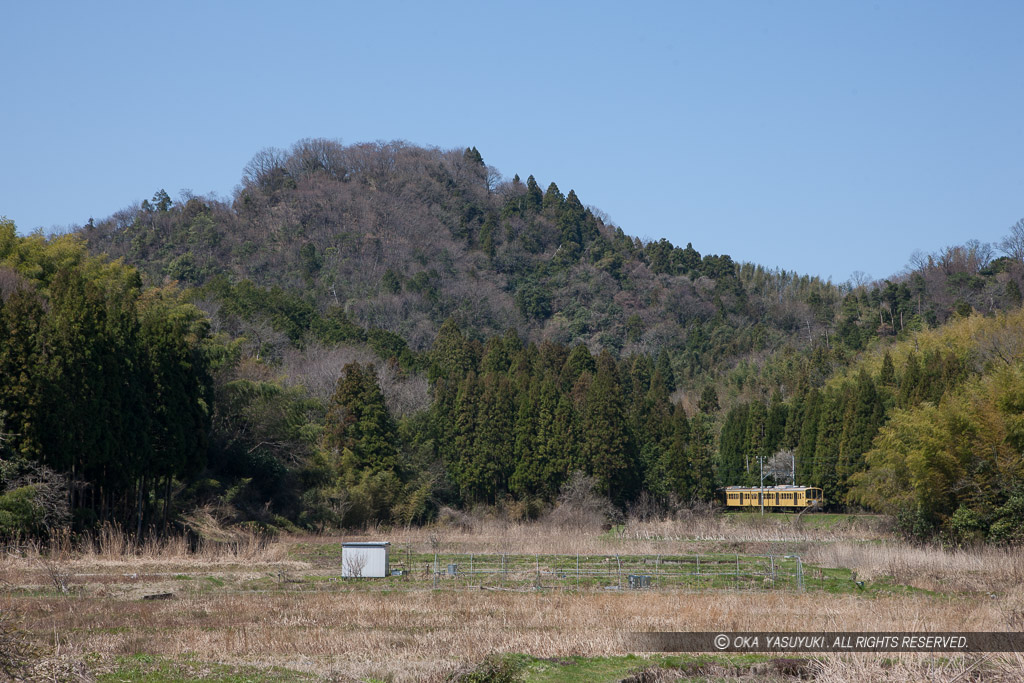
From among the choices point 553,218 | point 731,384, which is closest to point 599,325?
point 731,384

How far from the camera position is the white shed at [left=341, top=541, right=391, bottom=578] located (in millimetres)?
22078

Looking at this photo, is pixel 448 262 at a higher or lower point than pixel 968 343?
higher

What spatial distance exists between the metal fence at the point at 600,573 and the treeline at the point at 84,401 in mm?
8151

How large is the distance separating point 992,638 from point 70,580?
50.7 ft

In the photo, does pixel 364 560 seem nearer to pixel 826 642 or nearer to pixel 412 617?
pixel 412 617

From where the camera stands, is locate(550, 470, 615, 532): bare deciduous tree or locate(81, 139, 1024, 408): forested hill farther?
locate(81, 139, 1024, 408): forested hill

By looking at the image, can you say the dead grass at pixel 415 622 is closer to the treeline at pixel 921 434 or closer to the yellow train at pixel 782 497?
the treeline at pixel 921 434

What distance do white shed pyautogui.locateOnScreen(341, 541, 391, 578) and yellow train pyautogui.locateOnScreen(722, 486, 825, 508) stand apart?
37.7 metres

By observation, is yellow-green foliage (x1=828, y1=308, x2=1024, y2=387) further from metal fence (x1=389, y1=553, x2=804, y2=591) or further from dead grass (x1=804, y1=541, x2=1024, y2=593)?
metal fence (x1=389, y1=553, x2=804, y2=591)

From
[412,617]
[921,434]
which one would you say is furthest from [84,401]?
[921,434]

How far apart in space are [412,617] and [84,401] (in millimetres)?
13995

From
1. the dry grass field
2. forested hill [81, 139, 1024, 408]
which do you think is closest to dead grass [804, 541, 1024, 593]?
the dry grass field

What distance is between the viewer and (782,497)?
55.7 metres

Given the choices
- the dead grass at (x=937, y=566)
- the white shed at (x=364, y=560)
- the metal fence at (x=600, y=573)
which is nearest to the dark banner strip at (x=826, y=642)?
the metal fence at (x=600, y=573)
